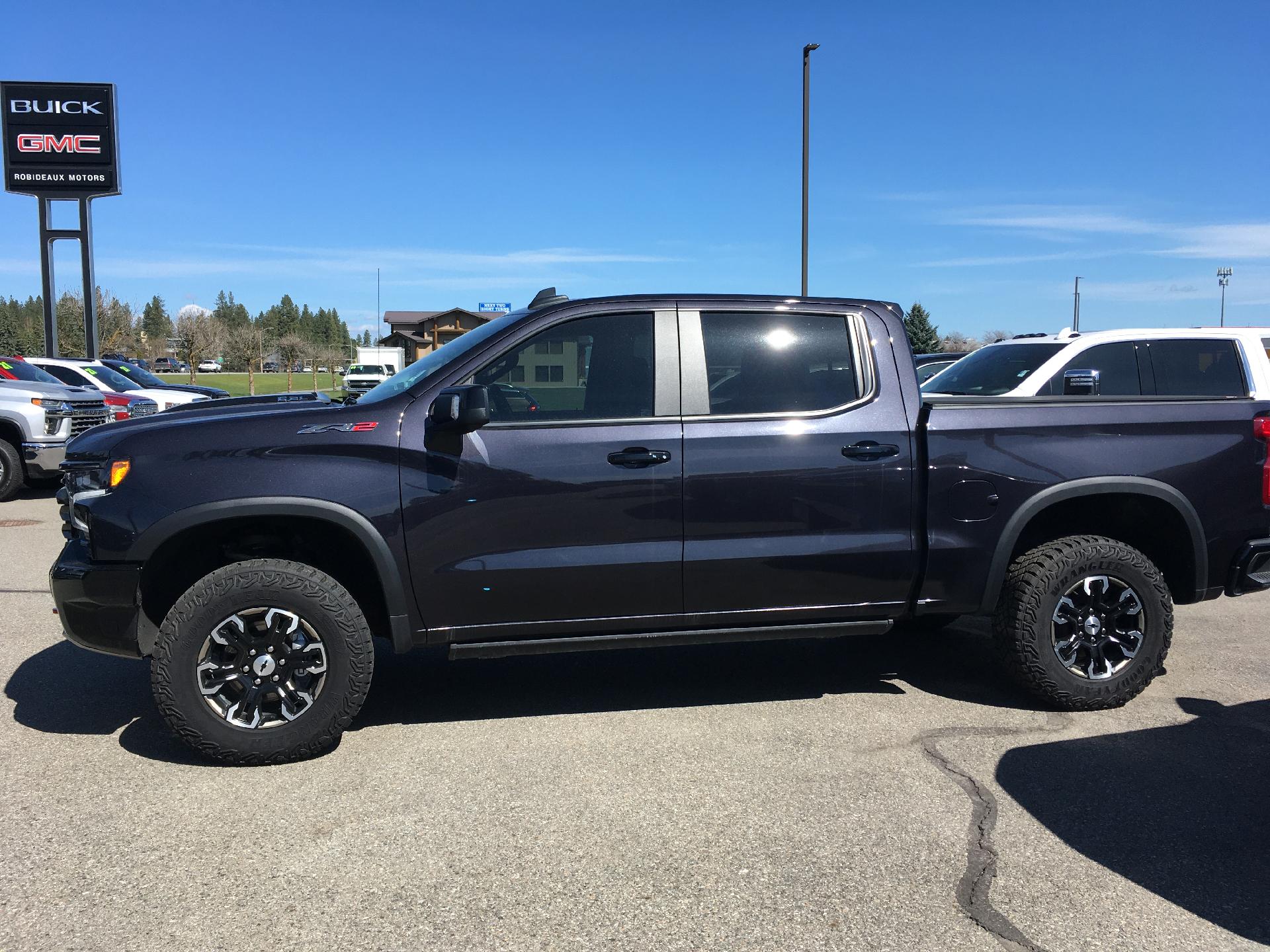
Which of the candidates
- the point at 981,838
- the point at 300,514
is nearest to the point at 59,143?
the point at 300,514

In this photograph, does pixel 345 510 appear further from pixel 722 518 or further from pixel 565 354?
pixel 722 518

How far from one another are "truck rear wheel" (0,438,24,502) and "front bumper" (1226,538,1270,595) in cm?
1250

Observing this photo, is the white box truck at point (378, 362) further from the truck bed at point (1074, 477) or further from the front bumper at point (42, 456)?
the truck bed at point (1074, 477)

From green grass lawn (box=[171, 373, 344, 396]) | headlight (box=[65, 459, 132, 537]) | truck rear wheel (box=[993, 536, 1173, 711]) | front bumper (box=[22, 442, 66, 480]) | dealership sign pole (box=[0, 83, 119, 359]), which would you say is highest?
dealership sign pole (box=[0, 83, 119, 359])

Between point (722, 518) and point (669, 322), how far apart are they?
36.6 inches

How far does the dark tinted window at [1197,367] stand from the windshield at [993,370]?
85 centimetres

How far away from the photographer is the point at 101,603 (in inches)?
Result: 153

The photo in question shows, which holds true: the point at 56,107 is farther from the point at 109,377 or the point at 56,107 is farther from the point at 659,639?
the point at 659,639

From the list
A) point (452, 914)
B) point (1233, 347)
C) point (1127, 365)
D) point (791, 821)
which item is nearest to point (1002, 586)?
point (791, 821)

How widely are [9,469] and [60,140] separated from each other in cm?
1669

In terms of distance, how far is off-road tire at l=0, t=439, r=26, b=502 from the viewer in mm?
11656

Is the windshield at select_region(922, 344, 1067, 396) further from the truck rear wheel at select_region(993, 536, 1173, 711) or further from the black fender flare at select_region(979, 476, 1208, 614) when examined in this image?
the truck rear wheel at select_region(993, 536, 1173, 711)

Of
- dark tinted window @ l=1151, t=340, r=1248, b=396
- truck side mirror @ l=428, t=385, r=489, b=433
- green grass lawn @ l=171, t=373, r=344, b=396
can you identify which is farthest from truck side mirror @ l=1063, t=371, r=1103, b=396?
green grass lawn @ l=171, t=373, r=344, b=396

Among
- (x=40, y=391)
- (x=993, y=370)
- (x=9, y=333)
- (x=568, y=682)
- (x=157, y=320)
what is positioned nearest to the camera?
(x=568, y=682)
